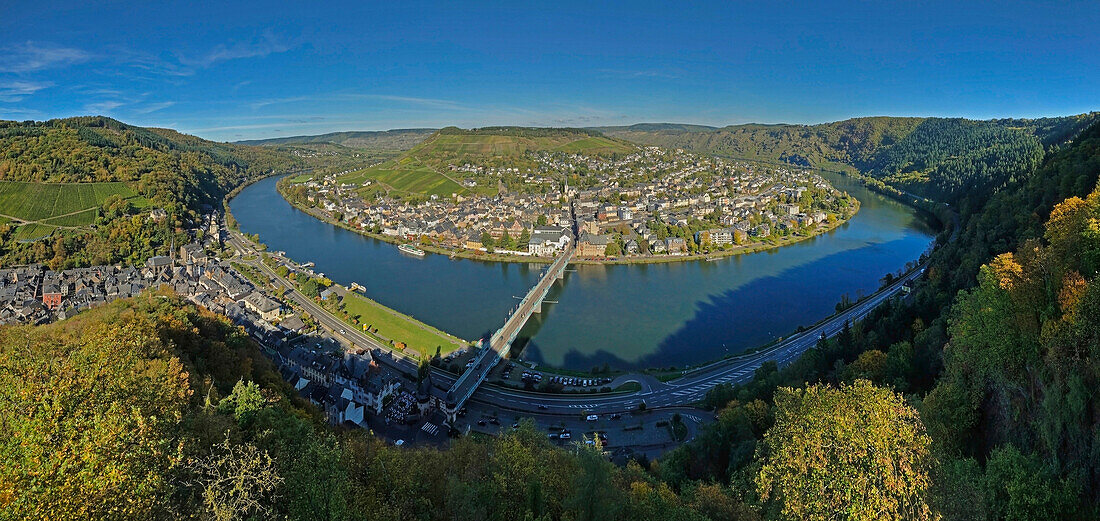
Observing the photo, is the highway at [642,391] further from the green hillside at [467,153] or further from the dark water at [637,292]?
the green hillside at [467,153]

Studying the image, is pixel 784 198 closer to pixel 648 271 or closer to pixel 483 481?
pixel 648 271

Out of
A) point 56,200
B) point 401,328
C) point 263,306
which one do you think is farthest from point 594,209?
point 56,200

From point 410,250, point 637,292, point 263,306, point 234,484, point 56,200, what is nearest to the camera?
point 234,484

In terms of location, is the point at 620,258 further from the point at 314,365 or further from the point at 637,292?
the point at 314,365

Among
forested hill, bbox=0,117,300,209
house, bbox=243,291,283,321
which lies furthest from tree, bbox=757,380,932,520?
forested hill, bbox=0,117,300,209

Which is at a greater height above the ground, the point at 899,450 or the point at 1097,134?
the point at 1097,134

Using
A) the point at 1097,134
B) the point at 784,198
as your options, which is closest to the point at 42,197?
the point at 1097,134
